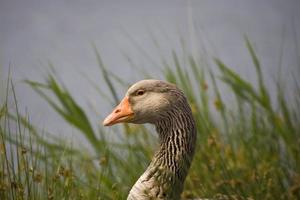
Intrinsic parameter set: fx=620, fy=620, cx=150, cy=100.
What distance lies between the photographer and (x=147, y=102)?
3.42 meters

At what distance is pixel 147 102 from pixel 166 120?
15cm

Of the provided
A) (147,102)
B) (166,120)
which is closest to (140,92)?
(147,102)

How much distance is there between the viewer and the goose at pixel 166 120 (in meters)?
3.32

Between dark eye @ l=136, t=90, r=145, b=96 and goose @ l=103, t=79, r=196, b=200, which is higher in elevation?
dark eye @ l=136, t=90, r=145, b=96

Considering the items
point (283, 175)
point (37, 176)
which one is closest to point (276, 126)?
point (283, 175)

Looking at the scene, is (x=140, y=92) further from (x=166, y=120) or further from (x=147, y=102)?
(x=166, y=120)

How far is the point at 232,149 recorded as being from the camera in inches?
185

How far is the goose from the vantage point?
3.32 meters

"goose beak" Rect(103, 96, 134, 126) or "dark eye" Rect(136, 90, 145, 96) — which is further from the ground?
"dark eye" Rect(136, 90, 145, 96)

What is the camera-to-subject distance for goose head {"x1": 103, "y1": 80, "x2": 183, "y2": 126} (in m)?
3.41

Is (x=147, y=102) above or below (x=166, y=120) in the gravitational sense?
above

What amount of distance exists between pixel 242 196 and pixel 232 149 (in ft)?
4.37

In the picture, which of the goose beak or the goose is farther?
the goose beak

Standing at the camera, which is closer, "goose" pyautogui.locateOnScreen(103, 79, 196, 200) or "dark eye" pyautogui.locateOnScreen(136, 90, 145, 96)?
"goose" pyautogui.locateOnScreen(103, 79, 196, 200)
